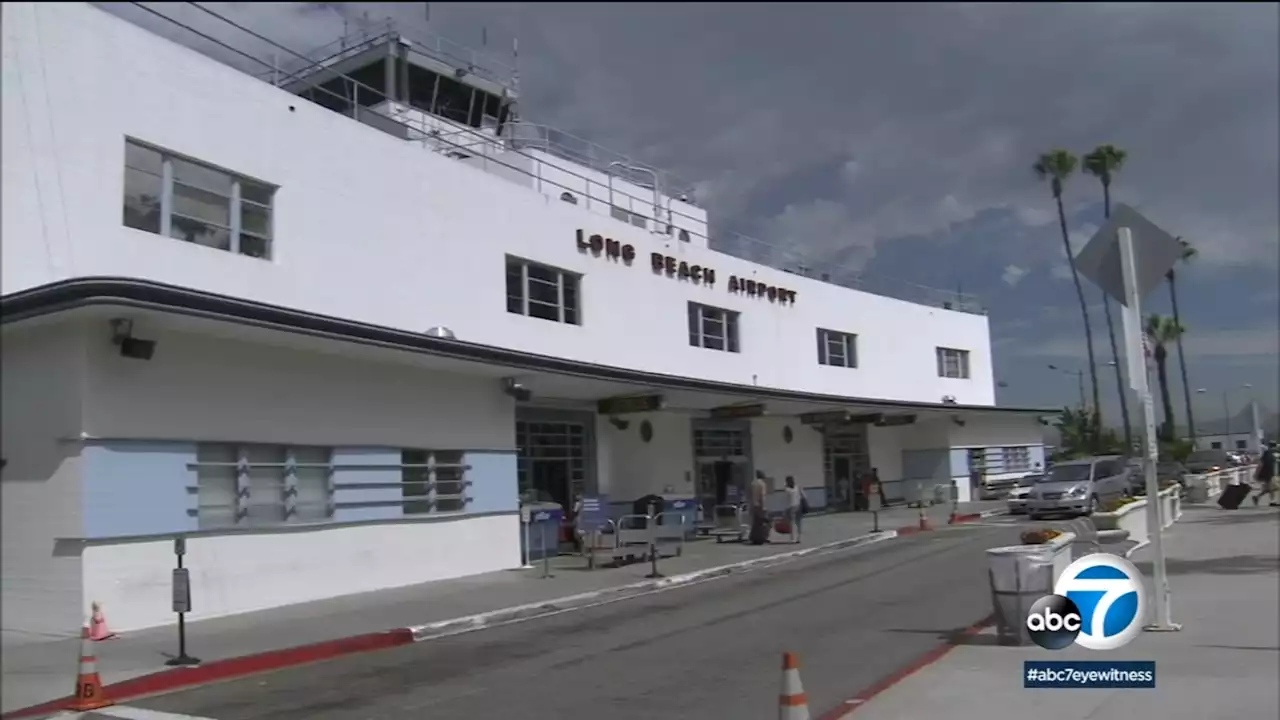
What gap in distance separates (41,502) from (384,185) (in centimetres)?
1650

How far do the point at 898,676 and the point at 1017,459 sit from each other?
39.5m

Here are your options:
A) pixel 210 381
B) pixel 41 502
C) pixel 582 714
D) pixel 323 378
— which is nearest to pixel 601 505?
pixel 323 378

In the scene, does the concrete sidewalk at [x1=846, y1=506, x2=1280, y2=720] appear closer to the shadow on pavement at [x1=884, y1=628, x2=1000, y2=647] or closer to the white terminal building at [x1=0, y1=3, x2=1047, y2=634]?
the shadow on pavement at [x1=884, y1=628, x2=1000, y2=647]

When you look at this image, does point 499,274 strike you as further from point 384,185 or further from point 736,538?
point 736,538

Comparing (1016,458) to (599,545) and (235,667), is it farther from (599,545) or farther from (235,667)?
(235,667)

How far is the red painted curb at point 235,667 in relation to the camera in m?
9.61

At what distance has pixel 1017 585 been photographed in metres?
9.90

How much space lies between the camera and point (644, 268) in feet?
90.9

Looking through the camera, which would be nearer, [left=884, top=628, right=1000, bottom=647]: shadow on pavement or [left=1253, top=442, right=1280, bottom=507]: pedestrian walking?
[left=884, top=628, right=1000, bottom=647]: shadow on pavement

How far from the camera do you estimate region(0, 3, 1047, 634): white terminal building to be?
10.8m

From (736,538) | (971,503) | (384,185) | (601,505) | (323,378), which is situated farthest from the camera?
(971,503)

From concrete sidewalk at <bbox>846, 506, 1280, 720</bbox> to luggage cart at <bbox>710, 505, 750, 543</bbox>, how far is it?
1431 centimetres

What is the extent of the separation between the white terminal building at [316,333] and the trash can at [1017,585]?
7590 millimetres

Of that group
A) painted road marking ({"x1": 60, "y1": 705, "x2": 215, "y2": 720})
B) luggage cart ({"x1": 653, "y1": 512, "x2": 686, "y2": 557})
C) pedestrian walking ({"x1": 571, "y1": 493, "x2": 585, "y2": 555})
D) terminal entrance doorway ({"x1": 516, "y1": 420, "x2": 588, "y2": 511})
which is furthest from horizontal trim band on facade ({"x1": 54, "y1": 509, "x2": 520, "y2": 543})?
luggage cart ({"x1": 653, "y1": 512, "x2": 686, "y2": 557})
